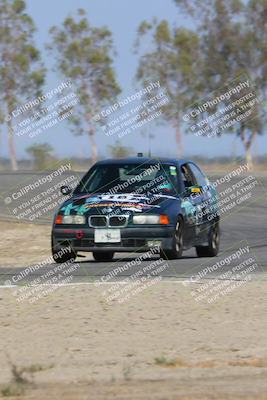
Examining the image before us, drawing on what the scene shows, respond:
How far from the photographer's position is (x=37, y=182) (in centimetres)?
3681

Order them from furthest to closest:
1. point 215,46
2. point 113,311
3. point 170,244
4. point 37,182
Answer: point 215,46, point 37,182, point 170,244, point 113,311

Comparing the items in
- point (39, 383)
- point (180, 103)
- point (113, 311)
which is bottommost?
point (180, 103)

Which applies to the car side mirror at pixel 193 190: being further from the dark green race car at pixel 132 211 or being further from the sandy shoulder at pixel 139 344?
the sandy shoulder at pixel 139 344

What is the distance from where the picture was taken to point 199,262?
16.6 metres

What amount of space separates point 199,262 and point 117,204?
67.8 inches

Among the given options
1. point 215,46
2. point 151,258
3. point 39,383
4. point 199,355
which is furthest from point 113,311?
point 215,46

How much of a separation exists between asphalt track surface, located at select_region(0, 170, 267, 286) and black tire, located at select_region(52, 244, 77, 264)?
0.14 meters

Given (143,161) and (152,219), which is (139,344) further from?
(143,161)

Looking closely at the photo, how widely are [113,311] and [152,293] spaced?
1317 mm

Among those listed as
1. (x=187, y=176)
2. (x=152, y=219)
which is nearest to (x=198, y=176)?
(x=187, y=176)

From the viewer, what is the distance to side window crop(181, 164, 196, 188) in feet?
55.8

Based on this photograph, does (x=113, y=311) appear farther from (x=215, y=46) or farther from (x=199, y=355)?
(x=215, y=46)

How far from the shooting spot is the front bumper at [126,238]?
15742 mm

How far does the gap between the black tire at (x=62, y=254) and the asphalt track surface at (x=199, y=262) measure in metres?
0.14
